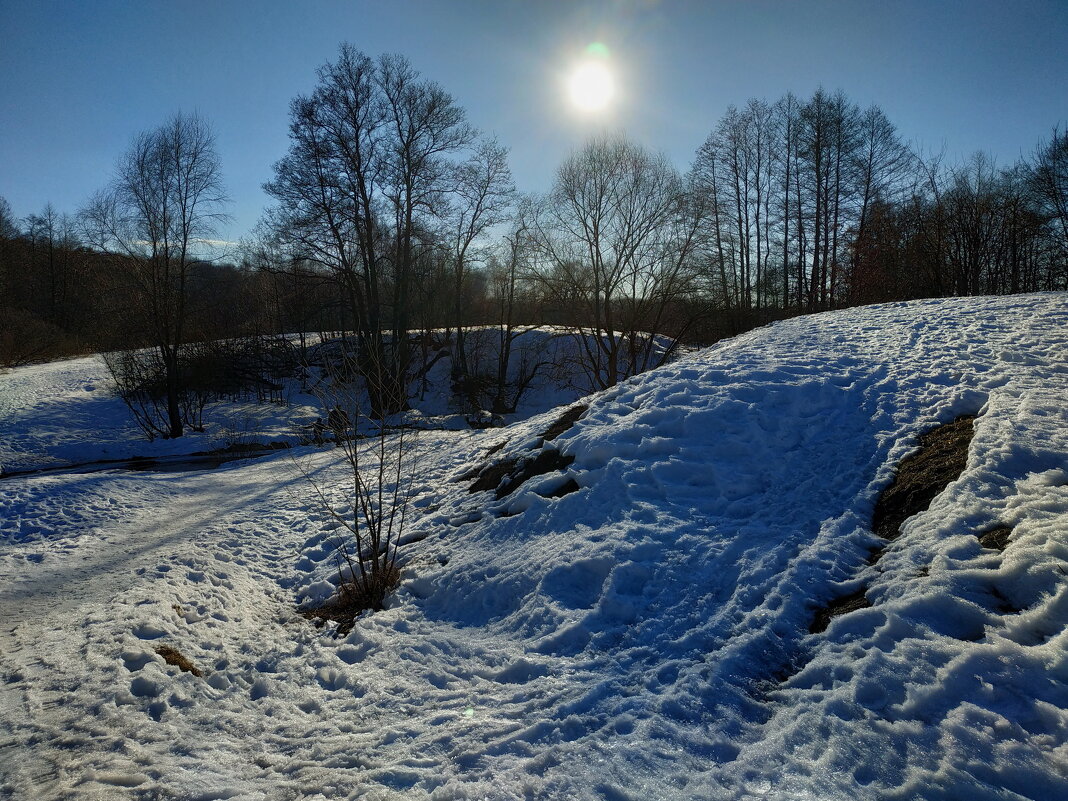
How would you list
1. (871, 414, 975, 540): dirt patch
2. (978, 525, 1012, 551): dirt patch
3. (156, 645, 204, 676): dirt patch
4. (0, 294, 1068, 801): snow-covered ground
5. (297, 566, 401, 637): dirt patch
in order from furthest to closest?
1. (297, 566, 401, 637): dirt patch
2. (156, 645, 204, 676): dirt patch
3. (871, 414, 975, 540): dirt patch
4. (978, 525, 1012, 551): dirt patch
5. (0, 294, 1068, 801): snow-covered ground

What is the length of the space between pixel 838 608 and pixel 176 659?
5.06 meters

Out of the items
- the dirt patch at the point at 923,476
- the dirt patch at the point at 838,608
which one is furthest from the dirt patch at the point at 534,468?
the dirt patch at the point at 838,608

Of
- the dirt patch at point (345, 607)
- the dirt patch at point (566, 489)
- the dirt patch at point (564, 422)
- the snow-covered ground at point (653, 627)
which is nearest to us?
the snow-covered ground at point (653, 627)

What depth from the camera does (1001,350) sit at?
6246mm

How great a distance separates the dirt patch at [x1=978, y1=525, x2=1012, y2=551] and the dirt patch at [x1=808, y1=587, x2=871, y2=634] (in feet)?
2.45

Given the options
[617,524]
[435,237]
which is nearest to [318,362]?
[435,237]

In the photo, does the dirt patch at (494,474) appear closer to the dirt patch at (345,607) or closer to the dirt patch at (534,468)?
the dirt patch at (534,468)

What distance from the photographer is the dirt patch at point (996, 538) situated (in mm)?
3217

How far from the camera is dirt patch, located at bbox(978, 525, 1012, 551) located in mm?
3217

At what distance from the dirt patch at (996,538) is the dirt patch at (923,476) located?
0.59 m

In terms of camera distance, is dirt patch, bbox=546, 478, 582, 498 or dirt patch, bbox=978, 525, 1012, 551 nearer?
dirt patch, bbox=978, 525, 1012, 551

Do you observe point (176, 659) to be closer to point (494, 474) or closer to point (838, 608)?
point (494, 474)

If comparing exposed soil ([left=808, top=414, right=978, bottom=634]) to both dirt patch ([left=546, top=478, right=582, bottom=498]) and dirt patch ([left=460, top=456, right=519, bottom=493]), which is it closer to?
dirt patch ([left=546, top=478, right=582, bottom=498])

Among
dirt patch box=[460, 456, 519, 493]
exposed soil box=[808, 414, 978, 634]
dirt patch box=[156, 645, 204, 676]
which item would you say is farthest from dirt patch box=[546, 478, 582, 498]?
dirt patch box=[156, 645, 204, 676]
